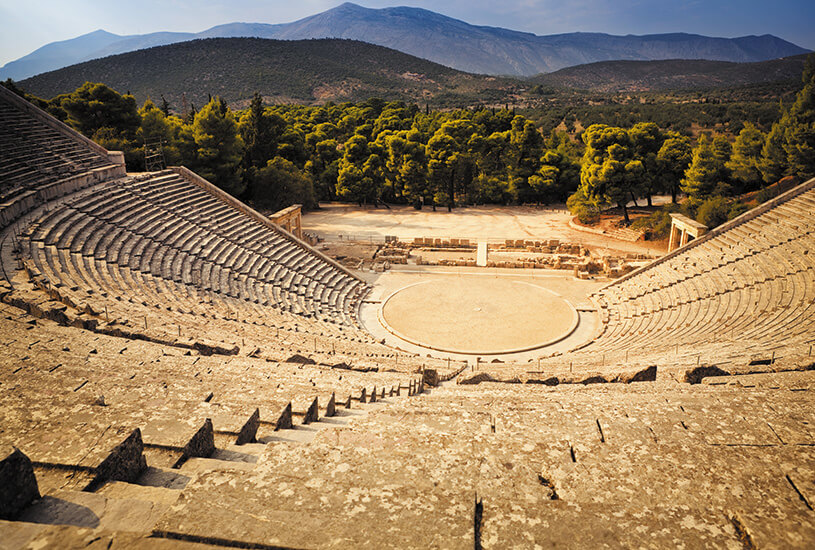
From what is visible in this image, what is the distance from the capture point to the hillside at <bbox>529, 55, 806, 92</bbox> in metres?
109

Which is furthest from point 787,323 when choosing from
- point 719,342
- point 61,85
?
point 61,85

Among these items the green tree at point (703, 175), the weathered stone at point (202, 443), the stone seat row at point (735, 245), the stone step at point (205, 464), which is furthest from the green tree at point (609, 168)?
the stone step at point (205, 464)

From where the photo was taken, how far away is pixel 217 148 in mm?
31703

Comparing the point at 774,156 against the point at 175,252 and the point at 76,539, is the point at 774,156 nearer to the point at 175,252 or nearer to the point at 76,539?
the point at 175,252

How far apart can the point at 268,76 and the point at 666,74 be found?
11194cm

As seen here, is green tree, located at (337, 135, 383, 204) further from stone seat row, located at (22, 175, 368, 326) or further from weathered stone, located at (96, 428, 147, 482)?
weathered stone, located at (96, 428, 147, 482)

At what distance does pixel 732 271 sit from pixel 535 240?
13.5m

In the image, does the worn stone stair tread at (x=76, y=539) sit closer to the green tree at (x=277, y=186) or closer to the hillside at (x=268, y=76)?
the green tree at (x=277, y=186)

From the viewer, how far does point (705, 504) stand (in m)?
2.83

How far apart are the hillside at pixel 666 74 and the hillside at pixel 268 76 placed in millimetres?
40772

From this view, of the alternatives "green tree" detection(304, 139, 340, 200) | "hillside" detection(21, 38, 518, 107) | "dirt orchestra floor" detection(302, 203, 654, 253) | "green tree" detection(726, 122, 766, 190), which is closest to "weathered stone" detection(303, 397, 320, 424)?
"dirt orchestra floor" detection(302, 203, 654, 253)

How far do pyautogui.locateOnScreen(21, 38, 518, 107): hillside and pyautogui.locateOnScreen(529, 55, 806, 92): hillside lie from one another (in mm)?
40772

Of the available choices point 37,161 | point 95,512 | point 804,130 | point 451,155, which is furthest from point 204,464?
point 451,155

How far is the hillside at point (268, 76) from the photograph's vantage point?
85438mm
